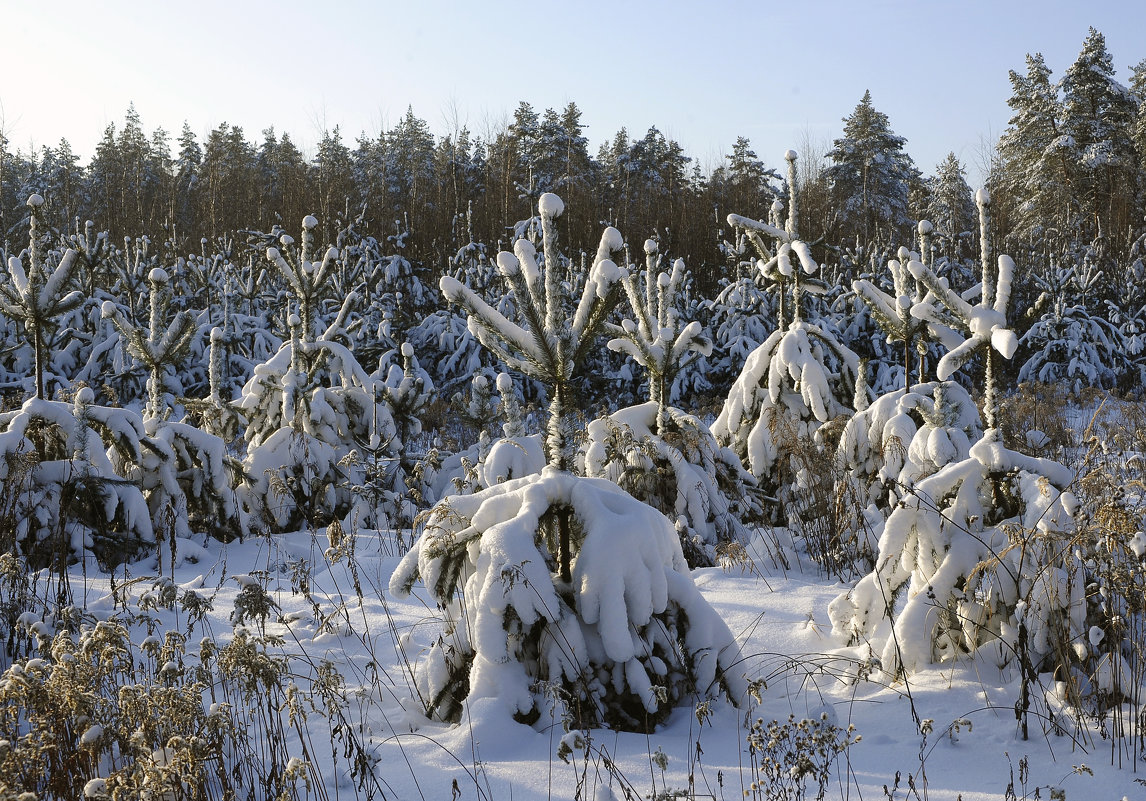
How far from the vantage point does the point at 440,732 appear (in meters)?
2.95

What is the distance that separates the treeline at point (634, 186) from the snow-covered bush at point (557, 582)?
59.9 ft

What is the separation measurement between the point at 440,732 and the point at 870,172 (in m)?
38.2

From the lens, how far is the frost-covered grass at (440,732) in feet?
7.36

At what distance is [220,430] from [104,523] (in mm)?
2590

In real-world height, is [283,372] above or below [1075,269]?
below

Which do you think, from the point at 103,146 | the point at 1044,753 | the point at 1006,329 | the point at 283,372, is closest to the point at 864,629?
the point at 1044,753

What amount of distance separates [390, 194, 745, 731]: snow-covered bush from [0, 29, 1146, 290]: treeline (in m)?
18.3

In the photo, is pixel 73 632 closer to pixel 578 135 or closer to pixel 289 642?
pixel 289 642

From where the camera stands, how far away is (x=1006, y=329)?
3.54 metres

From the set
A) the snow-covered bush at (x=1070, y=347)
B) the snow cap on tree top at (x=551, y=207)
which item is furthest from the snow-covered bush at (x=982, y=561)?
the snow-covered bush at (x=1070, y=347)

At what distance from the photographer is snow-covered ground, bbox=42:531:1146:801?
246cm

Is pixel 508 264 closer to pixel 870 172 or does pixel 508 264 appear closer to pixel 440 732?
pixel 440 732

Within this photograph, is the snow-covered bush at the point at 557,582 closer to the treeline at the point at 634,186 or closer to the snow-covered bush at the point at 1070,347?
the snow-covered bush at the point at 1070,347

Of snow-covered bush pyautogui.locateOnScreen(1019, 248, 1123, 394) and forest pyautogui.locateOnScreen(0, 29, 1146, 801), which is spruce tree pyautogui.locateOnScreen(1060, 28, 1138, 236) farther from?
forest pyautogui.locateOnScreen(0, 29, 1146, 801)
